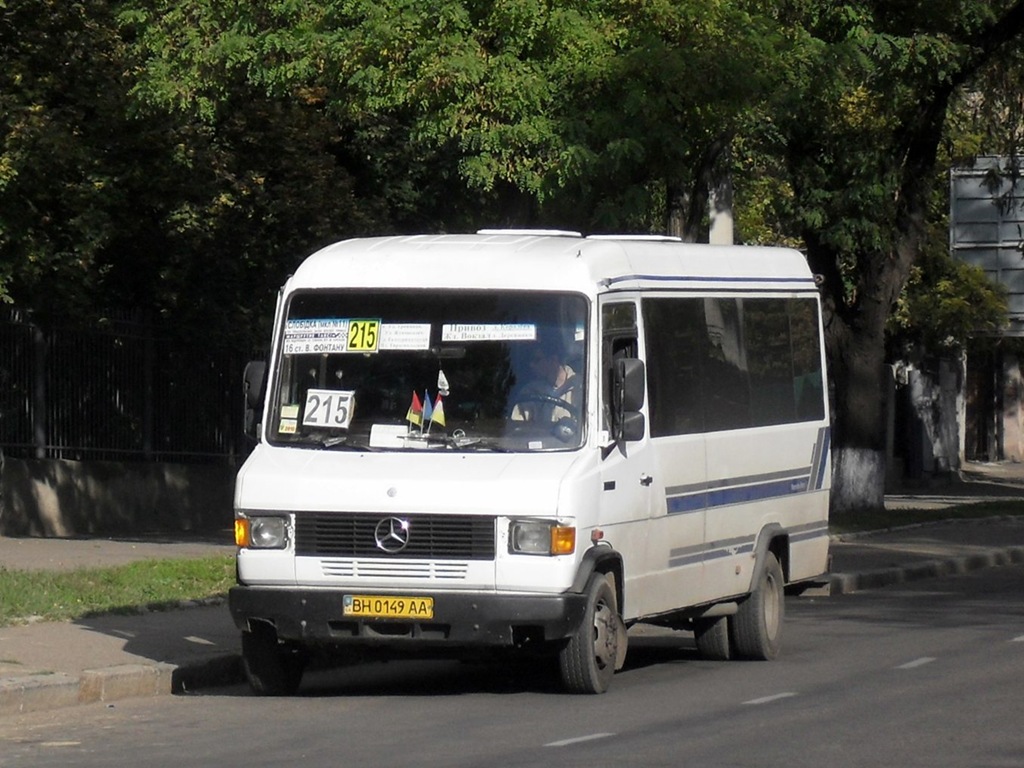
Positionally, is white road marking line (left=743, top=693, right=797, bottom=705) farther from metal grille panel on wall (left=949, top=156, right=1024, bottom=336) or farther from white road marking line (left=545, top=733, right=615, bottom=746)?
metal grille panel on wall (left=949, top=156, right=1024, bottom=336)

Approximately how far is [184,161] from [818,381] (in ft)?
34.8

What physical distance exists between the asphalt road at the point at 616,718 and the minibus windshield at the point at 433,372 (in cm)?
154

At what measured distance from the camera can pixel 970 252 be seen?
36.2 m

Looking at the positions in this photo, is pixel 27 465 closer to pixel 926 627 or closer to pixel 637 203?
pixel 637 203

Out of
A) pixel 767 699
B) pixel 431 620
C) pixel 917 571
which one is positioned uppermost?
pixel 431 620

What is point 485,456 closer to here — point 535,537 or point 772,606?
point 535,537

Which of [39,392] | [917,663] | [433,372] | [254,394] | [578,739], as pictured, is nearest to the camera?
[578,739]

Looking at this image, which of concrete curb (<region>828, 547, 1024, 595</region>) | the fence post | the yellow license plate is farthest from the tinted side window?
the fence post

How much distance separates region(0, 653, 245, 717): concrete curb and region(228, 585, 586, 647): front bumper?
2.81 ft

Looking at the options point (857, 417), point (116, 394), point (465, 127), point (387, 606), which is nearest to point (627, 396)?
point (387, 606)

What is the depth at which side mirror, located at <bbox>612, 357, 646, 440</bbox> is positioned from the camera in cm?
1118

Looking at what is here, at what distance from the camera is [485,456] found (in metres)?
11.0

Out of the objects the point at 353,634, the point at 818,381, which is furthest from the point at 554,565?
the point at 818,381

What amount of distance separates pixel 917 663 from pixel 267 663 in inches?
171
